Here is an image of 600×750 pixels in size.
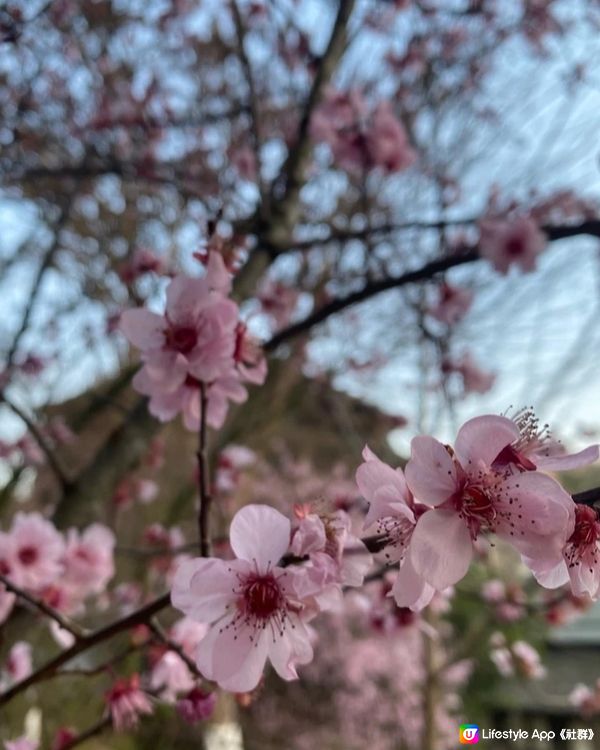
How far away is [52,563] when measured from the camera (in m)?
1.72

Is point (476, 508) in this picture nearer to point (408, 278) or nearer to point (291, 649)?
point (291, 649)

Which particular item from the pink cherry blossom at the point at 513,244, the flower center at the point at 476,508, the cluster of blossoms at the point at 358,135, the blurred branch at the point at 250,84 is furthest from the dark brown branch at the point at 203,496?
the cluster of blossoms at the point at 358,135

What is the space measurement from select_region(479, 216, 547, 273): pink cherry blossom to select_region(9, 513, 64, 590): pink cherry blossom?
1.47 m

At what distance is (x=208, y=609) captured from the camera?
85 centimetres

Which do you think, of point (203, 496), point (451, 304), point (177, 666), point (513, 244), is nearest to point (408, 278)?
point (513, 244)

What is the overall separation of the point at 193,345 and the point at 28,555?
2.64 ft

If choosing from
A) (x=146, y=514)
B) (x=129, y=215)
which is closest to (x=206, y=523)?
(x=129, y=215)

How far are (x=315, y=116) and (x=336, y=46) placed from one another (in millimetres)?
371

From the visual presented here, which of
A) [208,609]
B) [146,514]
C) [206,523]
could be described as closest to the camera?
[208,609]

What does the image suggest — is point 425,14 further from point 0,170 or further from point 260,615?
point 260,615

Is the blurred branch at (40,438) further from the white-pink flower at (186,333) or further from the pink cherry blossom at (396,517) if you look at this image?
the pink cherry blossom at (396,517)

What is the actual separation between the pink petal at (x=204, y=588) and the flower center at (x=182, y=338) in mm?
507

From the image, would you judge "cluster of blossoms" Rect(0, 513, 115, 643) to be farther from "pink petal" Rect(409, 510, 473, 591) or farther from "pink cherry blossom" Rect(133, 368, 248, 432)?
"pink petal" Rect(409, 510, 473, 591)

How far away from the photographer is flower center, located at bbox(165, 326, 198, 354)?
1.25 m
